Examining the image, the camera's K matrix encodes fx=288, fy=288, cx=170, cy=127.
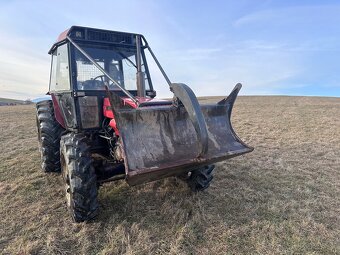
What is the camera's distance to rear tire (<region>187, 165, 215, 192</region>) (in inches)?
165

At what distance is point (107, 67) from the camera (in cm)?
451

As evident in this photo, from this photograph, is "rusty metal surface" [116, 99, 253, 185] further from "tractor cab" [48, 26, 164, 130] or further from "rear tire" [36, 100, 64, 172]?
"rear tire" [36, 100, 64, 172]

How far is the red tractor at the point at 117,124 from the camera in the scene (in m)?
3.16

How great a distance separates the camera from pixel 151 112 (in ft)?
11.1

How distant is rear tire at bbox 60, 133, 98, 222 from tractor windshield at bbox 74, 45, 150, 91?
46.8 inches

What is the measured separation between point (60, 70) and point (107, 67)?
754 millimetres

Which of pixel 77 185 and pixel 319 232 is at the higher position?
pixel 77 185

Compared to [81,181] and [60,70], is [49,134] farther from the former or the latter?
[81,181]

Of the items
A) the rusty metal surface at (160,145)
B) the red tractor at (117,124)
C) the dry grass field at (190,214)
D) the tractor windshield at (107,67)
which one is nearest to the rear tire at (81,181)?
the red tractor at (117,124)

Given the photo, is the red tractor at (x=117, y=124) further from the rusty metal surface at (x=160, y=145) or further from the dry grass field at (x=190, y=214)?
the dry grass field at (x=190, y=214)

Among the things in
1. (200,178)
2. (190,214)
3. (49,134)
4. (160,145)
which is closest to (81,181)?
(160,145)

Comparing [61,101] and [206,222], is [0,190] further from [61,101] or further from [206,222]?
[206,222]

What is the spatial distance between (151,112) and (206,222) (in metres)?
1.49

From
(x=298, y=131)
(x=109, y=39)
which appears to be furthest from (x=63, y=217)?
(x=298, y=131)
